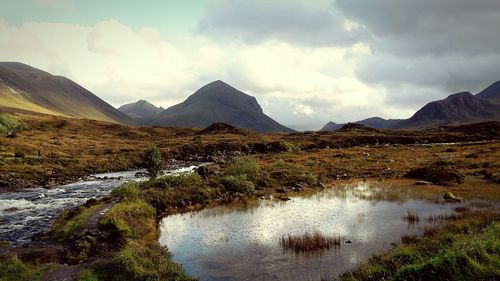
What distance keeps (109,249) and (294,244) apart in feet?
39.7

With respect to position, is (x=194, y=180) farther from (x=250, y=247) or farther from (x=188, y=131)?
(x=188, y=131)

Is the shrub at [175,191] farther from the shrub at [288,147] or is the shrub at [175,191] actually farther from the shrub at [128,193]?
the shrub at [288,147]

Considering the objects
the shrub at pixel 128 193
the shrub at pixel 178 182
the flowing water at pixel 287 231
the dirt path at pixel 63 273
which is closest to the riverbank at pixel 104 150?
the shrub at pixel 128 193

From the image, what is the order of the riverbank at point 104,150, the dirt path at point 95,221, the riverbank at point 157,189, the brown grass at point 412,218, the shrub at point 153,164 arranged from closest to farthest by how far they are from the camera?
1. the riverbank at point 157,189
2. the dirt path at point 95,221
3. the brown grass at point 412,218
4. the shrub at point 153,164
5. the riverbank at point 104,150

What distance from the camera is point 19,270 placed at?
876 inches

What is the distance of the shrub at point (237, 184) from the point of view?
157 ft

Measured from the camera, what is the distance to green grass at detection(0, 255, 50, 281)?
21375 millimetres

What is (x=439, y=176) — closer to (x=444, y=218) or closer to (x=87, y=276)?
(x=444, y=218)

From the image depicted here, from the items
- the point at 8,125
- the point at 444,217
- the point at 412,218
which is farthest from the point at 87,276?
the point at 8,125

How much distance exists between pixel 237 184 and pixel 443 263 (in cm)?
3345

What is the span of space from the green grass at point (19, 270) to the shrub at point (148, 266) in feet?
13.4

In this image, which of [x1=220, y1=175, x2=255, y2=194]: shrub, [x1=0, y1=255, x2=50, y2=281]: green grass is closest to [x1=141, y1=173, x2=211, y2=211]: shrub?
[x1=220, y1=175, x2=255, y2=194]: shrub

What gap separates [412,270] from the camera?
1658 cm

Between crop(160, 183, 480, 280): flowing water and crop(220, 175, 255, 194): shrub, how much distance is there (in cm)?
486
